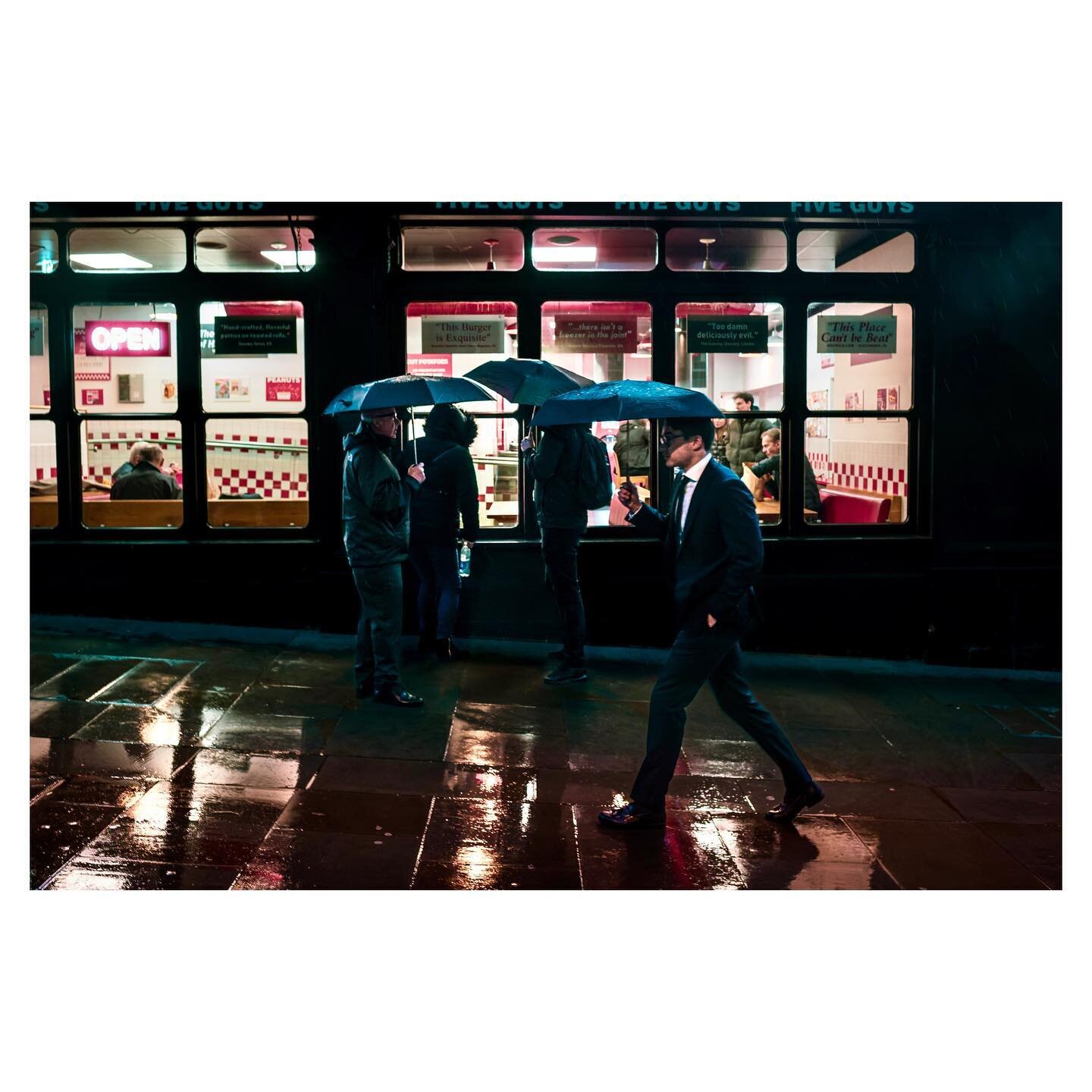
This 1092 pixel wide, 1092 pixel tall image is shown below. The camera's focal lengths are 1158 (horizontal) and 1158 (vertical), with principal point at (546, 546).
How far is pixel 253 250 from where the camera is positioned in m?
9.55

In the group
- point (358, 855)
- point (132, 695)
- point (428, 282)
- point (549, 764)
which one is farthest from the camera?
point (428, 282)

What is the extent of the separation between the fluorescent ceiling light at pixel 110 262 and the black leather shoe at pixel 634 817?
21.4 ft

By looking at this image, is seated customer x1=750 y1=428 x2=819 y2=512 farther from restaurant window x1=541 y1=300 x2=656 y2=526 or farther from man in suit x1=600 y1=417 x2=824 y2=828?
man in suit x1=600 y1=417 x2=824 y2=828

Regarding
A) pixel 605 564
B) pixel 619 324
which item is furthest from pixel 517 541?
pixel 619 324

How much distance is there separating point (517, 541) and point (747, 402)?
7.36 feet

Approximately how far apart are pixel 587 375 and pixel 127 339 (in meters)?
3.84

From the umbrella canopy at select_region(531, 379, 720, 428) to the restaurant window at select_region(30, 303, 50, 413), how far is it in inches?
208

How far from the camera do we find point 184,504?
9750mm

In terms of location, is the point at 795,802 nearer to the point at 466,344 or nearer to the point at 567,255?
the point at 466,344

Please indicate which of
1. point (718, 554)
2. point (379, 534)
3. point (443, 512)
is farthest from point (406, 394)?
point (718, 554)

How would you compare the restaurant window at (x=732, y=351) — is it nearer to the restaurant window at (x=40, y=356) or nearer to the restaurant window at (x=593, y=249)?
the restaurant window at (x=593, y=249)

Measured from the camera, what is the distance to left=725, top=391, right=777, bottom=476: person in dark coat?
9.66 metres

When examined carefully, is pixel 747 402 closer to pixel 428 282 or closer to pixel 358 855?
pixel 428 282

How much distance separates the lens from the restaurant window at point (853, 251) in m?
9.52
